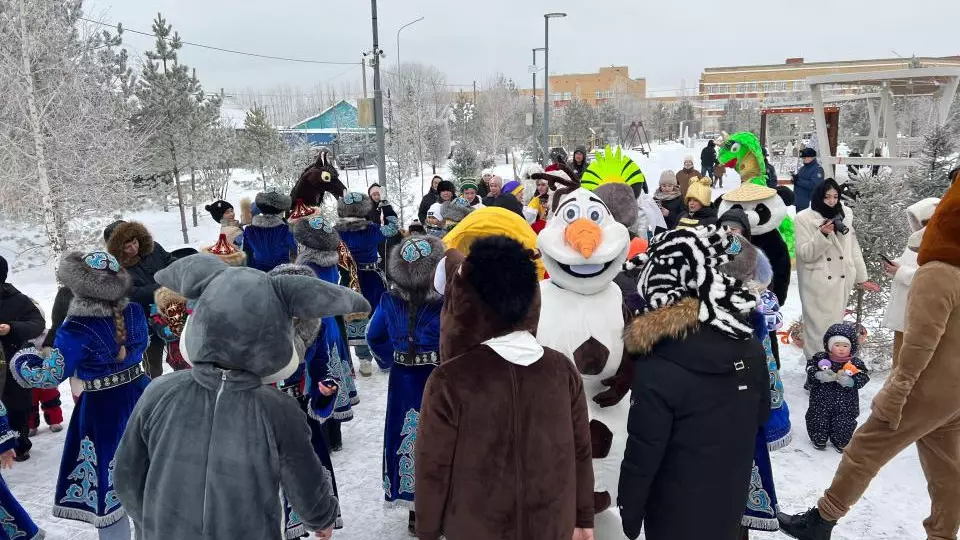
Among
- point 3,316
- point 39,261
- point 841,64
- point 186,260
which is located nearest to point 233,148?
point 39,261

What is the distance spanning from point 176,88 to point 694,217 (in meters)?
21.3

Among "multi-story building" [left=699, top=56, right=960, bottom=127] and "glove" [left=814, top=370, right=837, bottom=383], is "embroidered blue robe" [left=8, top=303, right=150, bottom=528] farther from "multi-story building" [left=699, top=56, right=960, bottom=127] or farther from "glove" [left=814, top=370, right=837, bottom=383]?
"multi-story building" [left=699, top=56, right=960, bottom=127]

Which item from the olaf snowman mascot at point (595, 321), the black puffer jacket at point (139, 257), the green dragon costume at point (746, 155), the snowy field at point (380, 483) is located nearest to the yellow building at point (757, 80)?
the green dragon costume at point (746, 155)

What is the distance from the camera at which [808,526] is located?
10.8 ft

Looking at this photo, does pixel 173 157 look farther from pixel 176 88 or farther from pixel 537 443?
pixel 537 443

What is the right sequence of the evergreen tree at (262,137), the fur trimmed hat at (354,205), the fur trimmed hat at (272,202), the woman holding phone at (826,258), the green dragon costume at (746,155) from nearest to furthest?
1. the woman holding phone at (826,258)
2. the fur trimmed hat at (272,202)
3. the fur trimmed hat at (354,205)
4. the green dragon costume at (746,155)
5. the evergreen tree at (262,137)

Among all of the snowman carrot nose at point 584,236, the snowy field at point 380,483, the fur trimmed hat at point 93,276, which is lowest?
the snowy field at point 380,483

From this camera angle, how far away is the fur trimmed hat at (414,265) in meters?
3.51

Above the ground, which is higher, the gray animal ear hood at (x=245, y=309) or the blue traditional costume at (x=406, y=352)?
the gray animal ear hood at (x=245, y=309)

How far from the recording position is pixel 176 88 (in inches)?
840

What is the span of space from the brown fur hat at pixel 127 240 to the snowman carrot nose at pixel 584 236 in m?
3.23

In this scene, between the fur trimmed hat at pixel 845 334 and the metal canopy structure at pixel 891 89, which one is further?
the metal canopy structure at pixel 891 89

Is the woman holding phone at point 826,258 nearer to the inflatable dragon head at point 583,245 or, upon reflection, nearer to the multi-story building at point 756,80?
the inflatable dragon head at point 583,245

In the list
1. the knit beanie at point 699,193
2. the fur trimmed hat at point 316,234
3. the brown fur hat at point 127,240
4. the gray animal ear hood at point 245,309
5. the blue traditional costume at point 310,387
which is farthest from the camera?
the fur trimmed hat at point 316,234
